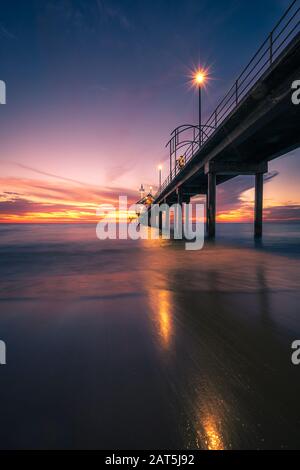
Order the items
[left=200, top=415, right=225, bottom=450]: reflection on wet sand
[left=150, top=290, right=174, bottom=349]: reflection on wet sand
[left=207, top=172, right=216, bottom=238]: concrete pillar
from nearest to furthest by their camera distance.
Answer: [left=200, top=415, right=225, bottom=450]: reflection on wet sand < [left=150, top=290, right=174, bottom=349]: reflection on wet sand < [left=207, top=172, right=216, bottom=238]: concrete pillar

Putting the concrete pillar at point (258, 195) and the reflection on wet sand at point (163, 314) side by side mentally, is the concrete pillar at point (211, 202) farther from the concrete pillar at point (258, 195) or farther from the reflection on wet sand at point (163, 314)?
the reflection on wet sand at point (163, 314)


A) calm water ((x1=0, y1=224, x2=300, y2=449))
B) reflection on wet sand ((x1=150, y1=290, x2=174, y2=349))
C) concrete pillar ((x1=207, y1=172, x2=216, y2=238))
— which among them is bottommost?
reflection on wet sand ((x1=150, y1=290, x2=174, y2=349))

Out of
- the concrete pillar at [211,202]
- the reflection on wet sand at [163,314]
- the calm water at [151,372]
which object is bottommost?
the reflection on wet sand at [163,314]

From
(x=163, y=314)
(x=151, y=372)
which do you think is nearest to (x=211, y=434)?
(x=151, y=372)

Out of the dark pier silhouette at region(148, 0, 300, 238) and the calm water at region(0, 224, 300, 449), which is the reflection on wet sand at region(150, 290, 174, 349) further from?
the dark pier silhouette at region(148, 0, 300, 238)

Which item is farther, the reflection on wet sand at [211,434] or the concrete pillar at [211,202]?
the concrete pillar at [211,202]

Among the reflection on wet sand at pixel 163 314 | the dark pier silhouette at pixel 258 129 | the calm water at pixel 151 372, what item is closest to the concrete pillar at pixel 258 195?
the dark pier silhouette at pixel 258 129

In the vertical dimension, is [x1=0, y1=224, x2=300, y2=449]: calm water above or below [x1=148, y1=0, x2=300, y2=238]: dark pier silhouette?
below

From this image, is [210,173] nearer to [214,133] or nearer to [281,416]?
[214,133]

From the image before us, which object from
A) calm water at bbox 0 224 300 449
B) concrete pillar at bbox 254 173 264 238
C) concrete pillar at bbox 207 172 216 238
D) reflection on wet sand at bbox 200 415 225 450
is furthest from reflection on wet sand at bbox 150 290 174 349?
concrete pillar at bbox 254 173 264 238

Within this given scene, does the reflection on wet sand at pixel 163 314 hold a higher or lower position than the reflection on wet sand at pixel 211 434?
lower

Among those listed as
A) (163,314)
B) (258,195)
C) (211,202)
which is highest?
(258,195)

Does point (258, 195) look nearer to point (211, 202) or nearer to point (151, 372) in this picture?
point (211, 202)

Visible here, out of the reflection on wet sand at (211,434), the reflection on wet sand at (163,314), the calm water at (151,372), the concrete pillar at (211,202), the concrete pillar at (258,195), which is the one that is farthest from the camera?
the concrete pillar at (258,195)
